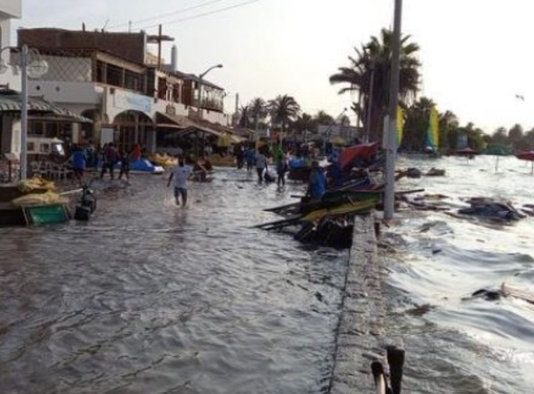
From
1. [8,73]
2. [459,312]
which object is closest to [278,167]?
[8,73]

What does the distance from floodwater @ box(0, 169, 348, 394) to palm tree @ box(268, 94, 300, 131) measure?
102 meters

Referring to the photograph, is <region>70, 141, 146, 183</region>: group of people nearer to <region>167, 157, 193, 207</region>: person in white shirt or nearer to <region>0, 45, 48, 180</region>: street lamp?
<region>0, 45, 48, 180</region>: street lamp

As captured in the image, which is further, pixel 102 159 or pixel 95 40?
pixel 95 40

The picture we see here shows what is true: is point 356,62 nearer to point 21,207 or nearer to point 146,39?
point 146,39

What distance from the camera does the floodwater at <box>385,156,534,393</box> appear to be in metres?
6.92

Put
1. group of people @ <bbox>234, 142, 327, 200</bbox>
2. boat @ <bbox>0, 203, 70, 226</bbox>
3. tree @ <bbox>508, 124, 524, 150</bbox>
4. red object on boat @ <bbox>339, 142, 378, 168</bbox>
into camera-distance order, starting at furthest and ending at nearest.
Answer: tree @ <bbox>508, 124, 524, 150</bbox>
red object on boat @ <bbox>339, 142, 378, 168</bbox>
group of people @ <bbox>234, 142, 327, 200</bbox>
boat @ <bbox>0, 203, 70, 226</bbox>

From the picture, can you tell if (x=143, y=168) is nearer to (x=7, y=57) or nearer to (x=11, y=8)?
(x=7, y=57)

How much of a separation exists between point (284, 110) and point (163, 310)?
110 m

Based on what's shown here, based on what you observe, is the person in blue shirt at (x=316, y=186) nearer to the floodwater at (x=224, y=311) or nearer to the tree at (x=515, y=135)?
the floodwater at (x=224, y=311)

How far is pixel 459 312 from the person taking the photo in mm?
9500

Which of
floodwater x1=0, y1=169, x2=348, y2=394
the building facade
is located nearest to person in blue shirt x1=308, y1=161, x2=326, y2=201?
floodwater x1=0, y1=169, x2=348, y2=394

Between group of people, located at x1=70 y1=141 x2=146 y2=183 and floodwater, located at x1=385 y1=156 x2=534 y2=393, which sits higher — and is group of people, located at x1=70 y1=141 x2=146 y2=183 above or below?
above

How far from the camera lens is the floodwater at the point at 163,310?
242 inches

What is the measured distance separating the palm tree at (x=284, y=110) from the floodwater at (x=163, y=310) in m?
102
